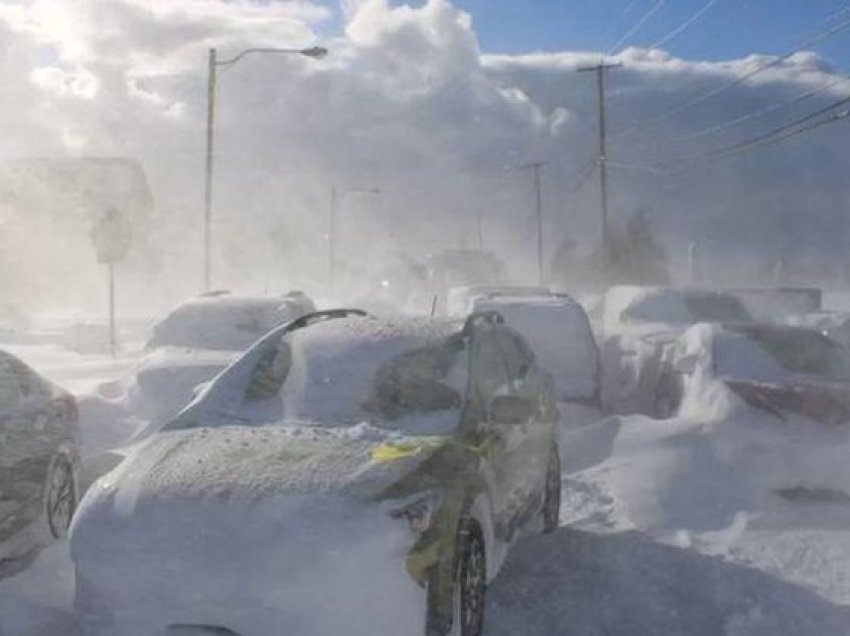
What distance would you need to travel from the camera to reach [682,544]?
6.88m

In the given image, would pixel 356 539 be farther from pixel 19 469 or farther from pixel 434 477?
pixel 19 469

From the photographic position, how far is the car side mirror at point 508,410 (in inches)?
211

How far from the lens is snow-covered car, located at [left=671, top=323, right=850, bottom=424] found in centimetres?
908

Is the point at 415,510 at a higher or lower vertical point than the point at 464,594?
higher

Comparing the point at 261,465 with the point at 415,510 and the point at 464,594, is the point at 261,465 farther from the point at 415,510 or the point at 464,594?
the point at 464,594

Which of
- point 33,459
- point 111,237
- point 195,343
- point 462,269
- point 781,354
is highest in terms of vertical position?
point 111,237

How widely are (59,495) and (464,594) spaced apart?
333 cm

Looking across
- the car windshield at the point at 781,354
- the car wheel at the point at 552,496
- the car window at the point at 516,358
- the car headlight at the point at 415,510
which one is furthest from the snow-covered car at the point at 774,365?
the car headlight at the point at 415,510

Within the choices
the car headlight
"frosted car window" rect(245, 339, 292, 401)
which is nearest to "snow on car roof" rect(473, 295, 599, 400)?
"frosted car window" rect(245, 339, 292, 401)

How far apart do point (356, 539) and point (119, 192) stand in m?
52.9

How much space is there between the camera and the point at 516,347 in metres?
7.03

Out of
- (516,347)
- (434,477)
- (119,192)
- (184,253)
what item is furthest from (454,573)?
(184,253)

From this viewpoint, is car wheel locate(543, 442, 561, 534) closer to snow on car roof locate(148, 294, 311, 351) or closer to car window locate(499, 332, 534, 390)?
car window locate(499, 332, 534, 390)

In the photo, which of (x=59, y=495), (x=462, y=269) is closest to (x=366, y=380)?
(x=59, y=495)
